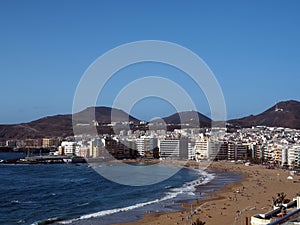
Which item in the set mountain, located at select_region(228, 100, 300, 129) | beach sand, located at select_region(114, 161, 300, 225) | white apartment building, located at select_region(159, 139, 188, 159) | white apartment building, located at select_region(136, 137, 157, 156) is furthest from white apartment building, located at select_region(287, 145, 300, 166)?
mountain, located at select_region(228, 100, 300, 129)

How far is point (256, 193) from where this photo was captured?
70.1ft

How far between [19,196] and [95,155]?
38.1 metres

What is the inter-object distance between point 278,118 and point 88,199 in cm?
11473

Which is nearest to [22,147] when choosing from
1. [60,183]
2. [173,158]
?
[173,158]

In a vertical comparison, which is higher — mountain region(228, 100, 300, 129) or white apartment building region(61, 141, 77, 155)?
mountain region(228, 100, 300, 129)

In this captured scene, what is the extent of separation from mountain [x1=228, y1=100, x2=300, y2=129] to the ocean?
94.4 m

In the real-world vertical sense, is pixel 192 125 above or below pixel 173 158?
above

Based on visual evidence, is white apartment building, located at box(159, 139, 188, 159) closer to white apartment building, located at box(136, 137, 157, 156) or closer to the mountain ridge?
white apartment building, located at box(136, 137, 157, 156)

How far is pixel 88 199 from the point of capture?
2011 cm

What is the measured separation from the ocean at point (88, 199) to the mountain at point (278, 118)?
9439 cm

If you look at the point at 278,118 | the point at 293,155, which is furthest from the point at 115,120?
the point at 293,155

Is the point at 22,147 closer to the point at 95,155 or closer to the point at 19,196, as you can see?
the point at 95,155

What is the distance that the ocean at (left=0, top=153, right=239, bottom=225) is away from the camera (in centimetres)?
1553

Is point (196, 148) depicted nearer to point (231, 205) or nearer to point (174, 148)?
point (174, 148)
